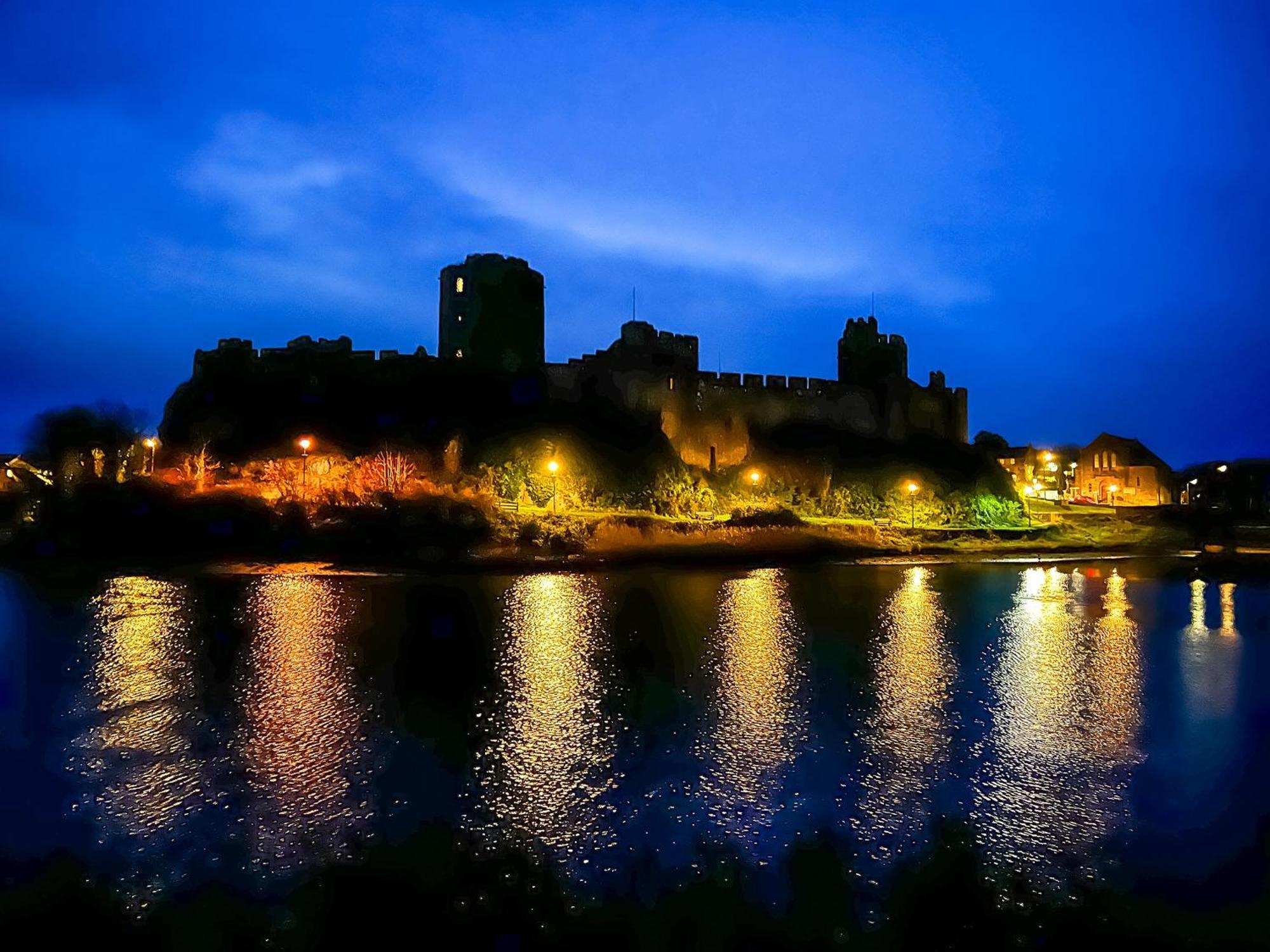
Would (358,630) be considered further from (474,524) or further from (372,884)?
(474,524)

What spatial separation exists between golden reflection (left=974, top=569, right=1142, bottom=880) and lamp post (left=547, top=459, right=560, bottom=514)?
23875mm

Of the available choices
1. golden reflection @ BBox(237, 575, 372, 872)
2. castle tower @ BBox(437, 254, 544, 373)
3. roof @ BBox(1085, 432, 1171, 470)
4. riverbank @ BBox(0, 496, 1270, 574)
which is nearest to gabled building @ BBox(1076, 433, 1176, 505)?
roof @ BBox(1085, 432, 1171, 470)

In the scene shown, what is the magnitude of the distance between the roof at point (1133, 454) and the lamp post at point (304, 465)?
6916cm

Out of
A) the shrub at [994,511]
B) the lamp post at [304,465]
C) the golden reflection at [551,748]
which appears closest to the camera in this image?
the golden reflection at [551,748]

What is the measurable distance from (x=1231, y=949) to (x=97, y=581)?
2106 cm

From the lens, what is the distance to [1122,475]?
69.8 meters

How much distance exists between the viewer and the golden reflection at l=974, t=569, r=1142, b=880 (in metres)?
4.41

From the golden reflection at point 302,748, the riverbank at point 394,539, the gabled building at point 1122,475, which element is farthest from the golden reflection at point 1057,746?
the gabled building at point 1122,475

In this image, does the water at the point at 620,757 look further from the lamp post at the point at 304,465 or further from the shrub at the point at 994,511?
the shrub at the point at 994,511

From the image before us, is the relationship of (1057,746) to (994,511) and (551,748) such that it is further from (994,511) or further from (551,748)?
(994,511)

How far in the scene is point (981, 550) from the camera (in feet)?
116

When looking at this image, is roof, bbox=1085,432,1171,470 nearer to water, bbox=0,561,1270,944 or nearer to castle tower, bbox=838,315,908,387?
castle tower, bbox=838,315,908,387

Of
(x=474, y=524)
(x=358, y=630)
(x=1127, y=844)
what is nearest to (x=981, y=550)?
(x=474, y=524)

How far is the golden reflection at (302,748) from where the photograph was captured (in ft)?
14.3
